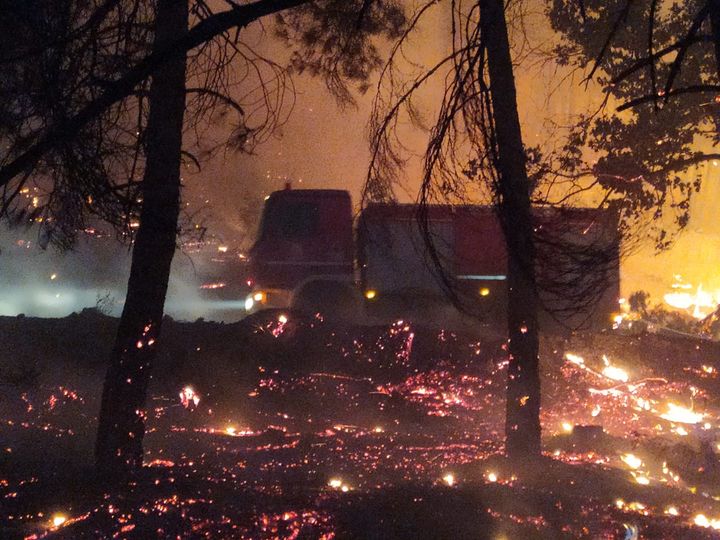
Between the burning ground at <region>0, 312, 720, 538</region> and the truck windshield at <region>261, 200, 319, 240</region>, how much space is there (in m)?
2.67

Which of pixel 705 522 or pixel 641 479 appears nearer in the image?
pixel 705 522

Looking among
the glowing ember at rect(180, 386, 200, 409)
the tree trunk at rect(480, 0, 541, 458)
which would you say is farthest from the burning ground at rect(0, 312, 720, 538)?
the tree trunk at rect(480, 0, 541, 458)

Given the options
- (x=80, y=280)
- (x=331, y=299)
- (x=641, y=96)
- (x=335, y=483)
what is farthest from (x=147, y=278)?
(x=80, y=280)

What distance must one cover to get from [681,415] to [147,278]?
24.3 feet

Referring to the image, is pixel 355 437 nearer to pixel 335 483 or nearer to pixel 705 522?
pixel 335 483

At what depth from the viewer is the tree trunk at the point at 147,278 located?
5.60 m

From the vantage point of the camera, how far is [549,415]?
9758 mm

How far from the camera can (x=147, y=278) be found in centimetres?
563

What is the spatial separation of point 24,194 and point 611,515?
6331 millimetres

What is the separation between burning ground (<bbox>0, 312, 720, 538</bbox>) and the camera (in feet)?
16.3

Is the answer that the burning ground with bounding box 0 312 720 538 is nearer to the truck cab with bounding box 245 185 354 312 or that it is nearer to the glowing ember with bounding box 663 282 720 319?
the truck cab with bounding box 245 185 354 312

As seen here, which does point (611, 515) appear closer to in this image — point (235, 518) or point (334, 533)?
point (334, 533)

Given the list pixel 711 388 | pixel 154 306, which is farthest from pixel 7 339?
pixel 711 388

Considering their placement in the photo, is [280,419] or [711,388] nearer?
[280,419]
